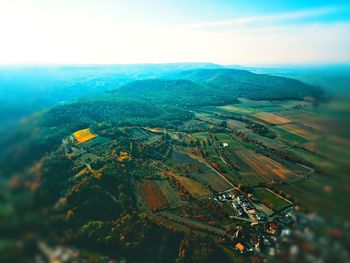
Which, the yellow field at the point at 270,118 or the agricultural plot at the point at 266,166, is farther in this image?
the yellow field at the point at 270,118

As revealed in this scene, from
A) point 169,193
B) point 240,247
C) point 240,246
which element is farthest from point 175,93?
point 240,247

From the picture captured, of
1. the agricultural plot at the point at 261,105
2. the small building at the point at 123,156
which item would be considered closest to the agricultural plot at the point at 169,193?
the small building at the point at 123,156

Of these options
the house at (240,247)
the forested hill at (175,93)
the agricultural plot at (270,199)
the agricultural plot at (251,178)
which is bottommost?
the forested hill at (175,93)

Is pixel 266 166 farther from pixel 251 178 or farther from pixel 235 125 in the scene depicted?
pixel 235 125

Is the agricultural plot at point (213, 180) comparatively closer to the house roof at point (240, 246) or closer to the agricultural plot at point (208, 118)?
the house roof at point (240, 246)

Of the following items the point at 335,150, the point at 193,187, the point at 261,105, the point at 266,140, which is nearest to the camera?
the point at 335,150
